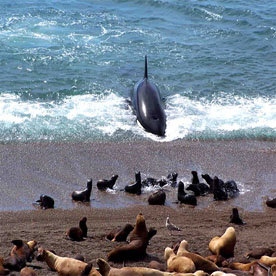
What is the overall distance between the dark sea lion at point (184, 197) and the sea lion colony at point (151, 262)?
2.55 metres

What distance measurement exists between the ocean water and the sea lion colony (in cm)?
687

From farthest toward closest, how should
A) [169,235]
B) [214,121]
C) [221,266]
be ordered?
[214,121] < [169,235] < [221,266]

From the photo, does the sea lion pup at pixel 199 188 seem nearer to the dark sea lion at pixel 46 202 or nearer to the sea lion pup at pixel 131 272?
the dark sea lion at pixel 46 202

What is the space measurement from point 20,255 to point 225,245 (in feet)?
11.3

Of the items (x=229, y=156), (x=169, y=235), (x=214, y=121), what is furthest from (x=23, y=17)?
(x=169, y=235)

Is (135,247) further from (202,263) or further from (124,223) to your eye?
(124,223)

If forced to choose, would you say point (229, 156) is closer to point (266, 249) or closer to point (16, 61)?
point (266, 249)

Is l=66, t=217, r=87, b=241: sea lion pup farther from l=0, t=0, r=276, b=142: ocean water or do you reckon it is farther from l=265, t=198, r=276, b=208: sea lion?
l=0, t=0, r=276, b=142: ocean water

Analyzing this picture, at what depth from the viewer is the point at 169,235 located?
42.6ft

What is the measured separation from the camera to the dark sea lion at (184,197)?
15.0m

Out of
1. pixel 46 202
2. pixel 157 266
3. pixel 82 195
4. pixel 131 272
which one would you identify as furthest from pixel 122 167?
pixel 131 272

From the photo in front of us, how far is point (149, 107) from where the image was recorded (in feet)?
64.8

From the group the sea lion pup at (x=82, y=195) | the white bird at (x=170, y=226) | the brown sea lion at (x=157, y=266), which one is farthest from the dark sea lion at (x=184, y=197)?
the brown sea lion at (x=157, y=266)

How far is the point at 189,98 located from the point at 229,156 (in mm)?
4575
